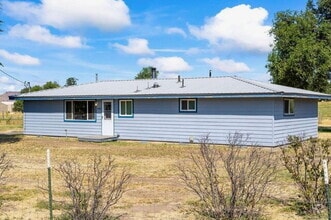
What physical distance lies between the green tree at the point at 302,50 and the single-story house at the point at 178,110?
5.34 m

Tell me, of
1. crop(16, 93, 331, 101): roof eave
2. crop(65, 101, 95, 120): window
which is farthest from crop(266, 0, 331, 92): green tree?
crop(65, 101, 95, 120): window

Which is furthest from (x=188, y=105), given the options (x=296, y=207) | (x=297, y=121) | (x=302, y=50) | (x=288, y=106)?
(x=296, y=207)

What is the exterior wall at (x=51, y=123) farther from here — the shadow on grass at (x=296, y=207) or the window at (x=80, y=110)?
the shadow on grass at (x=296, y=207)

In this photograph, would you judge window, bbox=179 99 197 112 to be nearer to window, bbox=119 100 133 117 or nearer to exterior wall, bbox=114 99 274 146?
exterior wall, bbox=114 99 274 146

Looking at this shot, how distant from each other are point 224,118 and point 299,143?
40.6 ft

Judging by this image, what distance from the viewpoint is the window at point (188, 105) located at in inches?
803

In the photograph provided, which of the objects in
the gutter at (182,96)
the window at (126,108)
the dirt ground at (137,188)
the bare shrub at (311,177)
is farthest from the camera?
the window at (126,108)

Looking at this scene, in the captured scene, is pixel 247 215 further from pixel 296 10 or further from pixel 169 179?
pixel 296 10

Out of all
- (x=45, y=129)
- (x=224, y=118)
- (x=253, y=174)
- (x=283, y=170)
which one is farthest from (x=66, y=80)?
(x=253, y=174)

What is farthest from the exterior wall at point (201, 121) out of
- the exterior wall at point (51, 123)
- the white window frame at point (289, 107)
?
the exterior wall at point (51, 123)

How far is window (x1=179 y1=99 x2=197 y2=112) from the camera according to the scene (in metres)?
20.4

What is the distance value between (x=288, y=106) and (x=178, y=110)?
5174mm

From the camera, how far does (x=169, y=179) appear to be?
10.9 meters

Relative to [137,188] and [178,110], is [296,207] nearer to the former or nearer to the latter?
[137,188]
